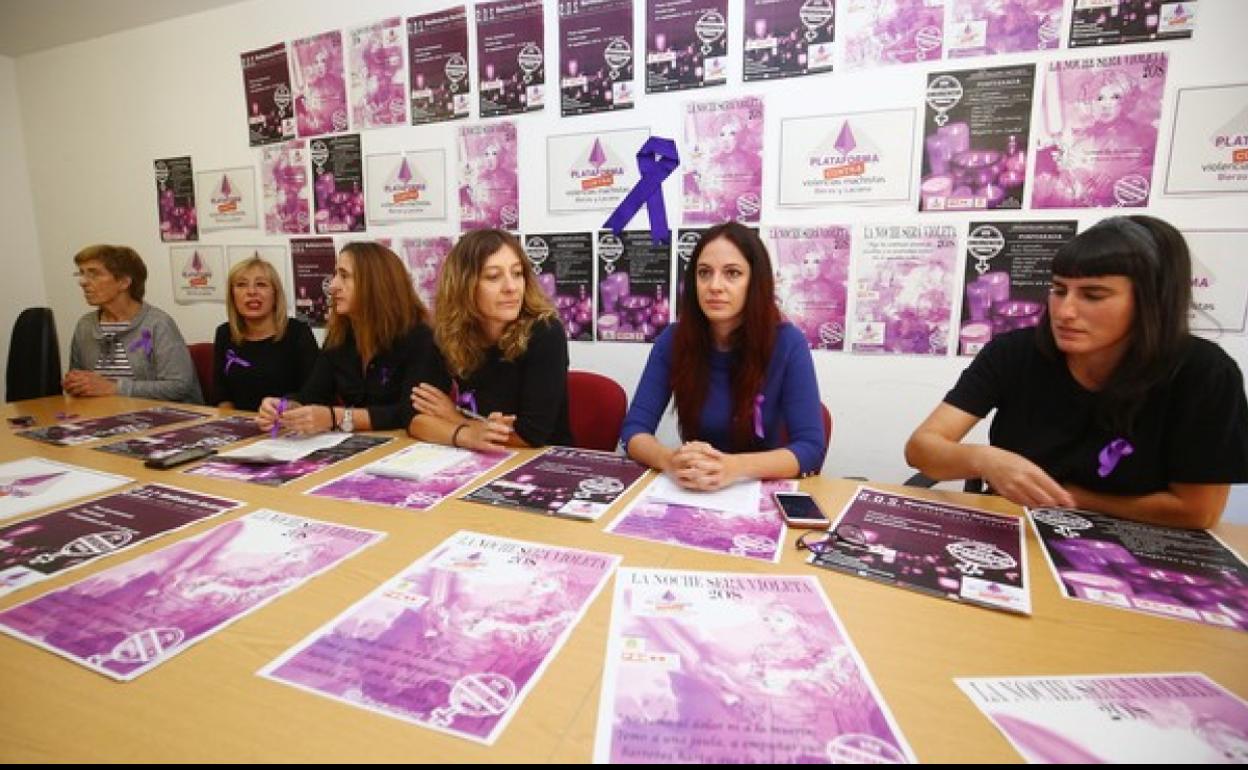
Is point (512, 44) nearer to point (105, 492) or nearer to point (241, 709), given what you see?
point (105, 492)

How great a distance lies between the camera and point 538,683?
690 millimetres

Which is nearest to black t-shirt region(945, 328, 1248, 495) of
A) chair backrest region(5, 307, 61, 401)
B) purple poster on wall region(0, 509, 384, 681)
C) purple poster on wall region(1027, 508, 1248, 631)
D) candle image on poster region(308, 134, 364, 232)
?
purple poster on wall region(1027, 508, 1248, 631)

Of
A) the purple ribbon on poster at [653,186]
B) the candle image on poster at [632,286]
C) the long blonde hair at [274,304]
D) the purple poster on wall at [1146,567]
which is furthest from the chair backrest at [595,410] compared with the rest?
the long blonde hair at [274,304]

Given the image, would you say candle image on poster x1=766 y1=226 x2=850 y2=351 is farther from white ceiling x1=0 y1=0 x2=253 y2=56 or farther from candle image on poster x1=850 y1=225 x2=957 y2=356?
white ceiling x1=0 y1=0 x2=253 y2=56

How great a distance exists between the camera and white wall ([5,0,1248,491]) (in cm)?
195

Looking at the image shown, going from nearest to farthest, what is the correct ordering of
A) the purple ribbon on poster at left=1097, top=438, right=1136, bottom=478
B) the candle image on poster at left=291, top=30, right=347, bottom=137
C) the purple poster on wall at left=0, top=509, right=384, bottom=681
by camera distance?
the purple poster on wall at left=0, top=509, right=384, bottom=681 < the purple ribbon on poster at left=1097, top=438, right=1136, bottom=478 < the candle image on poster at left=291, top=30, right=347, bottom=137

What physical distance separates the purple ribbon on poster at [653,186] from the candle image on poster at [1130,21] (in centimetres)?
136

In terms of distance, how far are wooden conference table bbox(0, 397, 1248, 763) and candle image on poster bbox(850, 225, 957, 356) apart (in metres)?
1.30

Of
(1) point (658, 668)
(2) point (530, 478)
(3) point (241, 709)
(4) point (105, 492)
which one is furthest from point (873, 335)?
(4) point (105, 492)

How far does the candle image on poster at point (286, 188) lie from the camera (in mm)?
3115

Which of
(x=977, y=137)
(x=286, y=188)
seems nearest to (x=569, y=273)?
(x=977, y=137)

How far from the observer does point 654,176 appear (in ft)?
8.02

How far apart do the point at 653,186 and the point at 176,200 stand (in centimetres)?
295

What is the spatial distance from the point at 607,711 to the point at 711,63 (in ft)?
7.68
